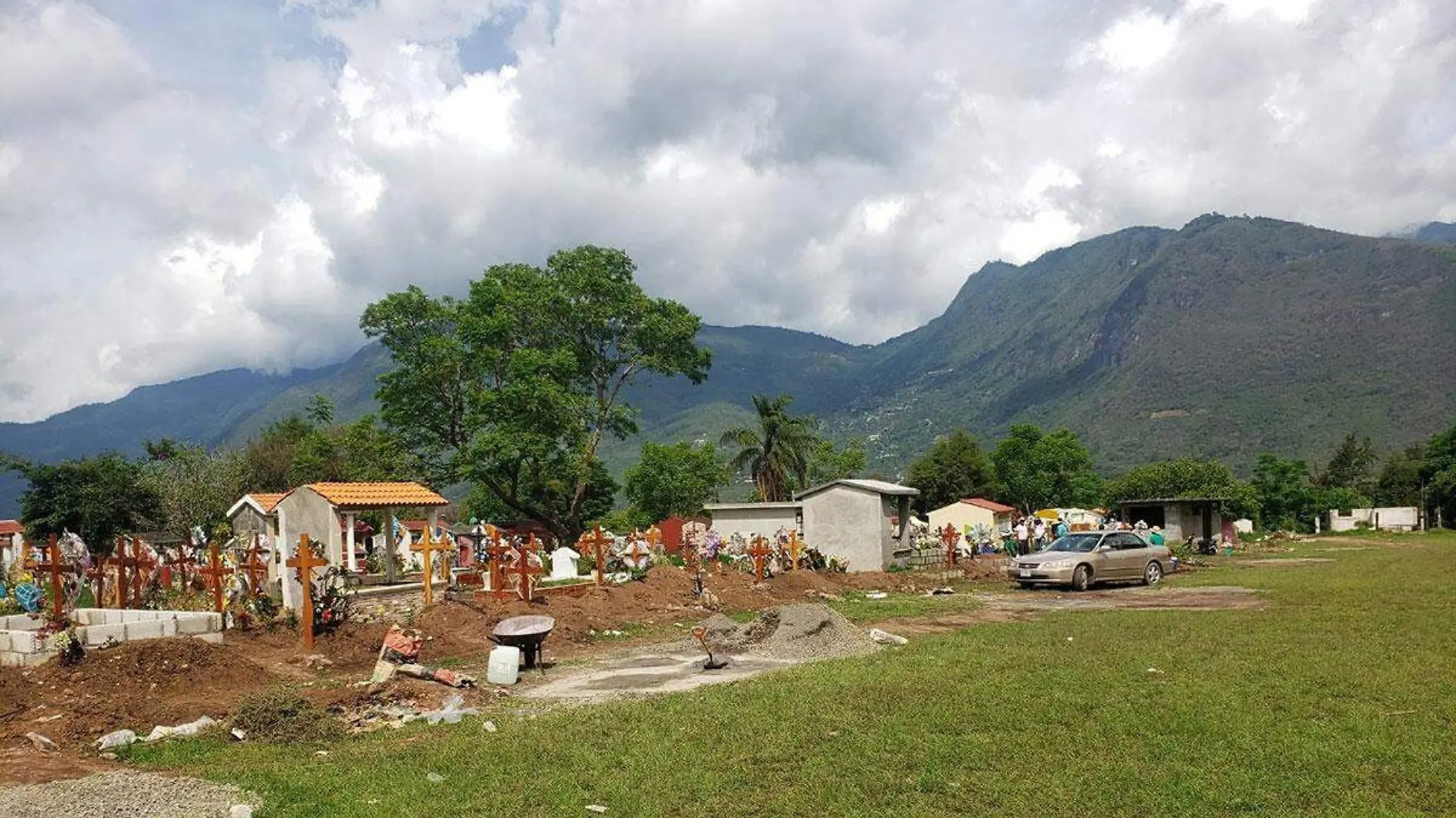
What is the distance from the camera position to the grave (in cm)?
1212

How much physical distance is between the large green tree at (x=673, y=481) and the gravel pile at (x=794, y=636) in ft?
151

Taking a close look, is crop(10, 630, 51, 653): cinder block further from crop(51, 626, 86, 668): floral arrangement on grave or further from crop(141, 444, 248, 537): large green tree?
crop(141, 444, 248, 537): large green tree

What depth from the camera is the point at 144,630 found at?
12703 millimetres

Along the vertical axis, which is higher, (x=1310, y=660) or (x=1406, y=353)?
(x=1406, y=353)

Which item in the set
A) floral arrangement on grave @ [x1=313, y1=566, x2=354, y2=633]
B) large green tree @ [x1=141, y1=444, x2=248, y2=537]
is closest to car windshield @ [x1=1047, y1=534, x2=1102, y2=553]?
floral arrangement on grave @ [x1=313, y1=566, x2=354, y2=633]

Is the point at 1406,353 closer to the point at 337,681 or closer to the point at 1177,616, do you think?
the point at 1177,616

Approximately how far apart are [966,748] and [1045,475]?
72244 millimetres

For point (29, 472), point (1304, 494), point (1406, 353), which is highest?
point (1406, 353)

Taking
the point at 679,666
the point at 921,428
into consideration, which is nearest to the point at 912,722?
the point at 679,666

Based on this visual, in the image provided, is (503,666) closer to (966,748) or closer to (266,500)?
(966,748)

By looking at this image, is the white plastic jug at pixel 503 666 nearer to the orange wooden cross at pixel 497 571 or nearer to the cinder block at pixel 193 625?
the cinder block at pixel 193 625

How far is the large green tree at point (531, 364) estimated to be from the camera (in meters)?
36.8

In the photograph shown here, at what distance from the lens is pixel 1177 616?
15867mm

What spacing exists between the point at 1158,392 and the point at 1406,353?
96.3ft
